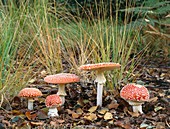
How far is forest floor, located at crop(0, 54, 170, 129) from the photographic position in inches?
114

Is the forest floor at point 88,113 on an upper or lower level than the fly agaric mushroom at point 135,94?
lower

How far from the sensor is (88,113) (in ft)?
10.3

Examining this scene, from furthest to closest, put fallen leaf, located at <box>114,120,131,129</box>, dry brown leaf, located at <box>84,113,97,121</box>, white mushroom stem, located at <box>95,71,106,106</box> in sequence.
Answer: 1. white mushroom stem, located at <box>95,71,106,106</box>
2. dry brown leaf, located at <box>84,113,97,121</box>
3. fallen leaf, located at <box>114,120,131,129</box>

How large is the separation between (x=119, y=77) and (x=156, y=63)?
1611 millimetres

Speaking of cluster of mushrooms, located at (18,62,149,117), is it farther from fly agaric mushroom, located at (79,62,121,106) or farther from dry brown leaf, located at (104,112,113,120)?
dry brown leaf, located at (104,112,113,120)

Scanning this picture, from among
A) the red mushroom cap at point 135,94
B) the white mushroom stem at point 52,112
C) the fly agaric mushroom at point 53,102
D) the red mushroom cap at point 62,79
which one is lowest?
the white mushroom stem at point 52,112

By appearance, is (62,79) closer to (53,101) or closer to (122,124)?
(53,101)

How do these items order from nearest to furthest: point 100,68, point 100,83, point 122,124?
point 122,124 < point 100,68 < point 100,83

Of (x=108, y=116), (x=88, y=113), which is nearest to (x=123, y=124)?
(x=108, y=116)

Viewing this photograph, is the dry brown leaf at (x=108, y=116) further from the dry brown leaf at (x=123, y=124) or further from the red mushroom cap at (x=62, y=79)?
the red mushroom cap at (x=62, y=79)

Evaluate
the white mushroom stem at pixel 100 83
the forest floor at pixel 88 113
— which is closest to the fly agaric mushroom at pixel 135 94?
the forest floor at pixel 88 113

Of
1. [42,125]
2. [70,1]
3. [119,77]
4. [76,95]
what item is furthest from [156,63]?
[70,1]

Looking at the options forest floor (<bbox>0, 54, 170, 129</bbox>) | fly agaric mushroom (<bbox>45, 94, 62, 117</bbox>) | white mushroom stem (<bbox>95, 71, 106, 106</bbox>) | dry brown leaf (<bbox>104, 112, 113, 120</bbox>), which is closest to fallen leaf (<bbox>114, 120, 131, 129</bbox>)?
forest floor (<bbox>0, 54, 170, 129</bbox>)

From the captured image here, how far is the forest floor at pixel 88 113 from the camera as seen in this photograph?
289cm
